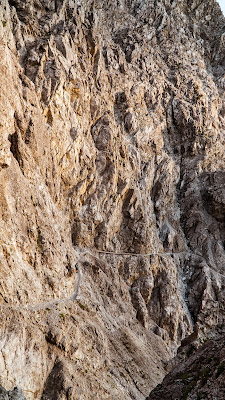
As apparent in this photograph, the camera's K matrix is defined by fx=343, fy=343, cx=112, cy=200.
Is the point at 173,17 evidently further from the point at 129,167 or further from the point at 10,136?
the point at 10,136

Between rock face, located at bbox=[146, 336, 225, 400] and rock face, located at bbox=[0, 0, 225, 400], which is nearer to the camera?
rock face, located at bbox=[146, 336, 225, 400]

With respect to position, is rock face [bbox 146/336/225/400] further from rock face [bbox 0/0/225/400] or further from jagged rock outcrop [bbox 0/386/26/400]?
rock face [bbox 0/0/225/400]

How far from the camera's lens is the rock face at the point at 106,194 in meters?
36.1

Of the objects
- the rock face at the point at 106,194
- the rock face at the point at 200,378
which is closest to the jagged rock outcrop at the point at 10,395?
the rock face at the point at 106,194

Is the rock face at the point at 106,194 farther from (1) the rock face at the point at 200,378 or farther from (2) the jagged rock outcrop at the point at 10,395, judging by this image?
(1) the rock face at the point at 200,378

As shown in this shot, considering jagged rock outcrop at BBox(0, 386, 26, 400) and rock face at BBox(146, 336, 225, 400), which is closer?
rock face at BBox(146, 336, 225, 400)

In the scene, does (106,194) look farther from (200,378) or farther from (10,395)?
(10,395)

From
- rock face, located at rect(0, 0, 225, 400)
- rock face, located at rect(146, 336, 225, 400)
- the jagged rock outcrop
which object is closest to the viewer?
rock face, located at rect(146, 336, 225, 400)

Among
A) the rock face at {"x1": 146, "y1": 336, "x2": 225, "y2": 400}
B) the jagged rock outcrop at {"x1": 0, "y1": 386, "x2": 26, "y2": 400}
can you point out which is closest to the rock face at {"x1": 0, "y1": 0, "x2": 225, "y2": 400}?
the jagged rock outcrop at {"x1": 0, "y1": 386, "x2": 26, "y2": 400}

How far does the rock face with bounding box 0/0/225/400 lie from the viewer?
36125mm

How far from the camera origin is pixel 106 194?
207 feet

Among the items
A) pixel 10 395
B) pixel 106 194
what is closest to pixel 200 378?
pixel 10 395

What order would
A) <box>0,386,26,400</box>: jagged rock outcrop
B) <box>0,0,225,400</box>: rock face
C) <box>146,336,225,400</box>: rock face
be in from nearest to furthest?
<box>146,336,225,400</box>: rock face
<box>0,386,26,400</box>: jagged rock outcrop
<box>0,0,225,400</box>: rock face

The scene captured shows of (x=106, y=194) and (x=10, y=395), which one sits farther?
(x=106, y=194)
